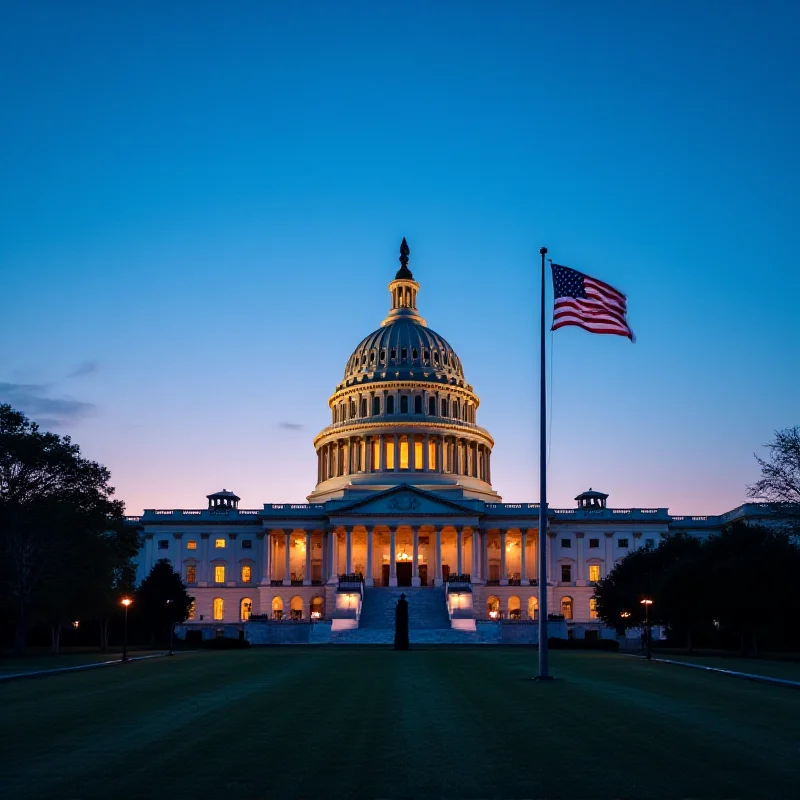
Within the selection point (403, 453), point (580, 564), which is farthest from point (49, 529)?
point (580, 564)

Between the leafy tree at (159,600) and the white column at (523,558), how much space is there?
50.9 metres

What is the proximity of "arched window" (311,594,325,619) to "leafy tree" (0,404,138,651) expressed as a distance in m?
54.6

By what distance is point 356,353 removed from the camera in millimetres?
159500

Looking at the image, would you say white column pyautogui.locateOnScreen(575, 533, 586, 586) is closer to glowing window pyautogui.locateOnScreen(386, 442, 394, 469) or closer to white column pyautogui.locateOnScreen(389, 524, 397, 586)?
glowing window pyautogui.locateOnScreen(386, 442, 394, 469)

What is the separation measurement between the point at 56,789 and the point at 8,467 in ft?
210

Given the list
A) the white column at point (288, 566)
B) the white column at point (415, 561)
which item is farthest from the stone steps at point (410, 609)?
the white column at point (288, 566)

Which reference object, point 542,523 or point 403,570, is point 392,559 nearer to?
point 403,570

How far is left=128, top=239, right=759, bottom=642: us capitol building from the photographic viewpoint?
424ft

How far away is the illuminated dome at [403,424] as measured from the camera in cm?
14588

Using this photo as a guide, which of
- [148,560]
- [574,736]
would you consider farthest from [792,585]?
[148,560]

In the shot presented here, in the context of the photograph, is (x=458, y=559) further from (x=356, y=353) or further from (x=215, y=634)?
(x=356, y=353)

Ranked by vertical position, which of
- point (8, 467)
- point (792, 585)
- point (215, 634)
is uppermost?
point (8, 467)

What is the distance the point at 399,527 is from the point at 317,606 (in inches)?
624

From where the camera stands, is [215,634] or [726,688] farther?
[215,634]
